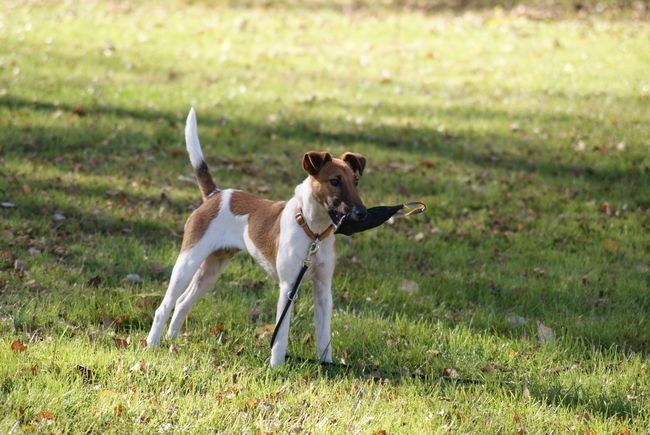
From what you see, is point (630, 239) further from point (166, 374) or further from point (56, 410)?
point (56, 410)

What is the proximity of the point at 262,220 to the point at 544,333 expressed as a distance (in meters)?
2.35

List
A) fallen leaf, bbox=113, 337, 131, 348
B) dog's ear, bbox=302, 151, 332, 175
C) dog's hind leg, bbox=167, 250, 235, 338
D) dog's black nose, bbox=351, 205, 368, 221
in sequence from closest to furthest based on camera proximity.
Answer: dog's black nose, bbox=351, 205, 368, 221 < dog's ear, bbox=302, 151, 332, 175 < fallen leaf, bbox=113, 337, 131, 348 < dog's hind leg, bbox=167, 250, 235, 338

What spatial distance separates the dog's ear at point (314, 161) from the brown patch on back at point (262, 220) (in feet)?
1.97

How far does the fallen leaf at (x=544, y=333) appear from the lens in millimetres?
6401

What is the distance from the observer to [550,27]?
65.0 feet

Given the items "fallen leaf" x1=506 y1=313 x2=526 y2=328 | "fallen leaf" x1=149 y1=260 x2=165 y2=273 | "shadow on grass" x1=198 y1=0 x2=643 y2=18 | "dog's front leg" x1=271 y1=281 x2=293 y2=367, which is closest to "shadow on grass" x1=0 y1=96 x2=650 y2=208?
"fallen leaf" x1=149 y1=260 x2=165 y2=273

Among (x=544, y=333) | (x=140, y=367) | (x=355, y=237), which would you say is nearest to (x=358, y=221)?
(x=140, y=367)

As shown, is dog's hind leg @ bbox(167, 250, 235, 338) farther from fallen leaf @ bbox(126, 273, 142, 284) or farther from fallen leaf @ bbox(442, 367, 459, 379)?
fallen leaf @ bbox(442, 367, 459, 379)

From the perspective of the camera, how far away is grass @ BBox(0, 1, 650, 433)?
203 inches

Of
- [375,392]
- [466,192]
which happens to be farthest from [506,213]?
[375,392]

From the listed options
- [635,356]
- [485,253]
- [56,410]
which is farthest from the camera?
[485,253]

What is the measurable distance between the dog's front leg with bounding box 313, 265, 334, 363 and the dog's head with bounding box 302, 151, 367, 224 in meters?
0.56

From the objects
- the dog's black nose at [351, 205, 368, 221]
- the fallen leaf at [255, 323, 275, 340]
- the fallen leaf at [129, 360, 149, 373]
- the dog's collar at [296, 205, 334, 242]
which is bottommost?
the fallen leaf at [255, 323, 275, 340]

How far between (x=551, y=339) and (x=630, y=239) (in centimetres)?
302
